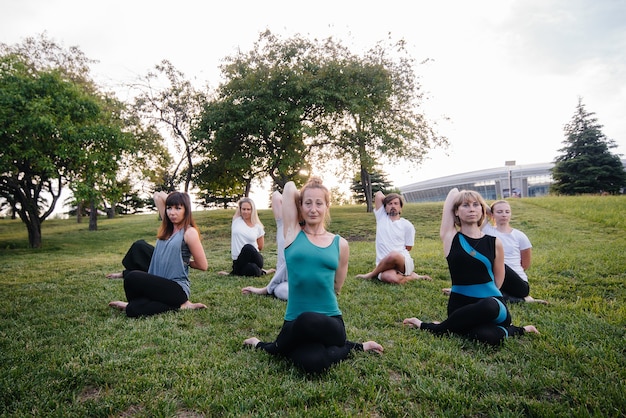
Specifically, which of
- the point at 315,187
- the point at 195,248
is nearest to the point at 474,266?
the point at 315,187

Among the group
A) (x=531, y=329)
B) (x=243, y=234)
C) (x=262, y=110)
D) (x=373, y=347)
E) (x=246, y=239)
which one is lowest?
(x=531, y=329)

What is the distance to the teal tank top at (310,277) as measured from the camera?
10.7ft

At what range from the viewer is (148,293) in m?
4.73

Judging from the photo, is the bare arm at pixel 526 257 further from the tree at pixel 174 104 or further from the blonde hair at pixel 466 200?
the tree at pixel 174 104

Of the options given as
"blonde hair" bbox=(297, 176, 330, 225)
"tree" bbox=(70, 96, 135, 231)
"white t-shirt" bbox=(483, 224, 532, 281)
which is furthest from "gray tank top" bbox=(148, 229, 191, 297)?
"tree" bbox=(70, 96, 135, 231)

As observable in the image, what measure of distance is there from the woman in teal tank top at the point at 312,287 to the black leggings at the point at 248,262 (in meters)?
4.32


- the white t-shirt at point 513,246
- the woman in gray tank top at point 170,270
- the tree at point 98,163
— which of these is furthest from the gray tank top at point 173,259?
the tree at point 98,163

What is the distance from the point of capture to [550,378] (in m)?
2.86

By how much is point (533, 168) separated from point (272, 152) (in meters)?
57.1

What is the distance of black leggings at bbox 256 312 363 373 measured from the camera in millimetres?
3016

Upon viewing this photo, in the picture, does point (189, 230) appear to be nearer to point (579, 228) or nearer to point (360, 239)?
point (360, 239)

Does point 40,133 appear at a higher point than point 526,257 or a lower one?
higher

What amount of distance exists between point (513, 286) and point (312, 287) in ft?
12.0

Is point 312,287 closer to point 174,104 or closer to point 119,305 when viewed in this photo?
point 119,305
